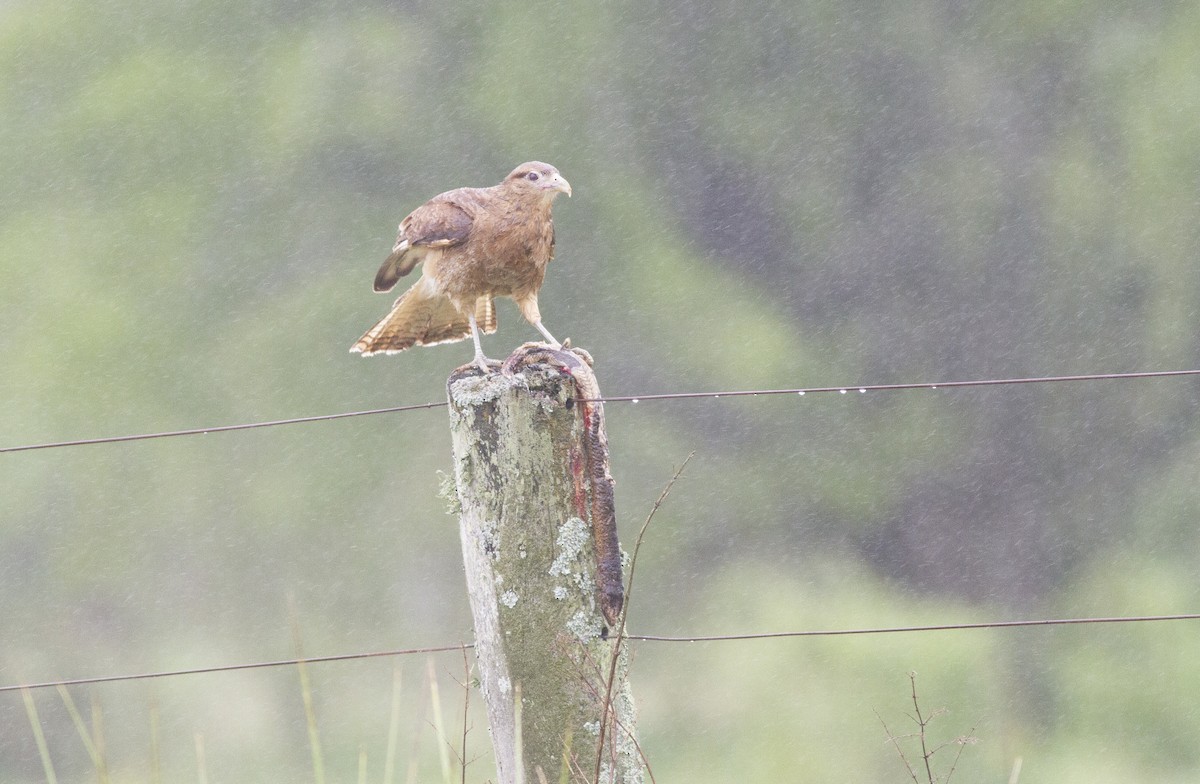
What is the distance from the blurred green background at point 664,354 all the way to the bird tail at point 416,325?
8821mm

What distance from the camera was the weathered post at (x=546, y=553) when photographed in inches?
82.4

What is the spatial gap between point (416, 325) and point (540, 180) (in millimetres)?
457

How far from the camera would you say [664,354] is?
1316 centimetres

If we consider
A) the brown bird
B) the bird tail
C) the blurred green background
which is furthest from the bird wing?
the blurred green background

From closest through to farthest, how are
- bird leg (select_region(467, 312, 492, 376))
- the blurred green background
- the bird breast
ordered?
bird leg (select_region(467, 312, 492, 376)) < the bird breast < the blurred green background

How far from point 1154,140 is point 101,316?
1037 cm

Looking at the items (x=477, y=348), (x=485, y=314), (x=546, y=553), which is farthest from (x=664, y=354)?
(x=546, y=553)

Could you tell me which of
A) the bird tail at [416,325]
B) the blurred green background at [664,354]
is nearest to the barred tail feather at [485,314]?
the bird tail at [416,325]

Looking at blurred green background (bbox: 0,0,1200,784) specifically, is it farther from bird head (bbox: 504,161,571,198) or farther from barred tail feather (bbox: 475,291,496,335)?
bird head (bbox: 504,161,571,198)

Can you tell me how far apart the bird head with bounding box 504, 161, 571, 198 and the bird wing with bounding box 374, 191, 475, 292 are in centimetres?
14

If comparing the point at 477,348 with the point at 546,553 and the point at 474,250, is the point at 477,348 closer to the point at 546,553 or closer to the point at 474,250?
the point at 474,250

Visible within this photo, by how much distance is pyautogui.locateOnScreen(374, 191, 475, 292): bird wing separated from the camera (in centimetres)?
322

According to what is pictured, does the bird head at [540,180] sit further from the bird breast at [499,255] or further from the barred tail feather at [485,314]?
the barred tail feather at [485,314]

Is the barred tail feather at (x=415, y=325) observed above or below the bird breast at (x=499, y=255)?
below
